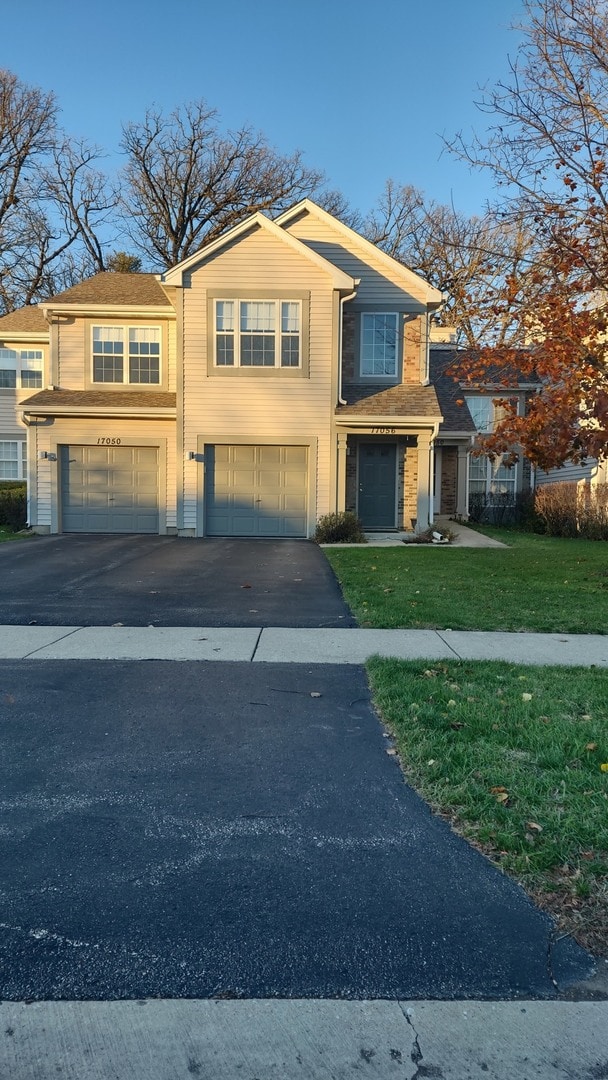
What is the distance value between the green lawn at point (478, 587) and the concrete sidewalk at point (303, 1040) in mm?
5792

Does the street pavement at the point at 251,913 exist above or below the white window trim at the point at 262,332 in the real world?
below

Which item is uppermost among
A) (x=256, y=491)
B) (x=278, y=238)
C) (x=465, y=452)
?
(x=278, y=238)

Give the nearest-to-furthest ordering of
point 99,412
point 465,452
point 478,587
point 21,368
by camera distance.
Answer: point 478,587 < point 99,412 < point 465,452 < point 21,368

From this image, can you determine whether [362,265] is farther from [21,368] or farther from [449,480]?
[21,368]

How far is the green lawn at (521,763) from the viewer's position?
3018mm

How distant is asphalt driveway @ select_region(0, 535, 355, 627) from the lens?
8625mm

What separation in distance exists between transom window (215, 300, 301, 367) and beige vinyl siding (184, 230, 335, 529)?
322 mm

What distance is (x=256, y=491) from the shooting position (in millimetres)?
17969

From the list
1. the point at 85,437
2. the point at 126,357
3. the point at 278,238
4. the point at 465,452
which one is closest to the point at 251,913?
the point at 85,437

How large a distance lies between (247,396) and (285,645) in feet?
37.8

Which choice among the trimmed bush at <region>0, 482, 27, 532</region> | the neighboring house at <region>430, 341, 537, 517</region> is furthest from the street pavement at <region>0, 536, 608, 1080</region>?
the neighboring house at <region>430, 341, 537, 517</region>

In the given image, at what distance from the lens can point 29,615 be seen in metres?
8.64

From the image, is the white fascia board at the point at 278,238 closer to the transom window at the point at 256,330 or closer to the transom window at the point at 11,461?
the transom window at the point at 256,330

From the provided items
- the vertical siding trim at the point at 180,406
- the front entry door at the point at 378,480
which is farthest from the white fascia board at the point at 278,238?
the front entry door at the point at 378,480
